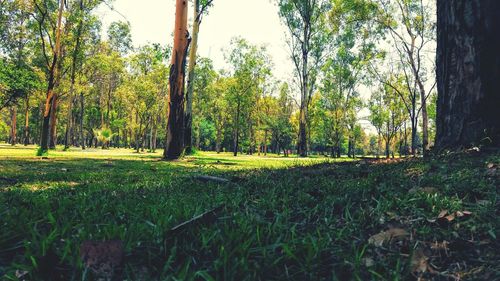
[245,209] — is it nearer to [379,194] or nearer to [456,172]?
[379,194]

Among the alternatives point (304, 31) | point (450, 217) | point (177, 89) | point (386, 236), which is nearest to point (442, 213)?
point (450, 217)

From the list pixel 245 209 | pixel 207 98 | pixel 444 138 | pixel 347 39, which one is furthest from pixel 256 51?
pixel 245 209

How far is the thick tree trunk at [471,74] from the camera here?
15.3ft

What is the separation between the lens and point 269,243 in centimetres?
175

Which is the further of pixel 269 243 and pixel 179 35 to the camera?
pixel 179 35

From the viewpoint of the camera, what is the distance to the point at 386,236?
187cm

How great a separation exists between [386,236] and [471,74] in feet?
13.7

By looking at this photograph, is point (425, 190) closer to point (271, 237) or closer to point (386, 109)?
point (271, 237)

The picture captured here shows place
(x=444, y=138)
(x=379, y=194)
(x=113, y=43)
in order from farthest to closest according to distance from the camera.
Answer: (x=113, y=43) < (x=444, y=138) < (x=379, y=194)

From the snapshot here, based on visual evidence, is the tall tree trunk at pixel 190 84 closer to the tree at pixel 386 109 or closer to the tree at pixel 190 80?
the tree at pixel 190 80

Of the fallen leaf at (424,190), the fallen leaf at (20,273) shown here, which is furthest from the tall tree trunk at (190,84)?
the fallen leaf at (20,273)

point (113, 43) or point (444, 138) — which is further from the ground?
point (113, 43)

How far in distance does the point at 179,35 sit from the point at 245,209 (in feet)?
37.4

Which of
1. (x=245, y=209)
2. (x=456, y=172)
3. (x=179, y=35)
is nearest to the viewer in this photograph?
(x=245, y=209)
